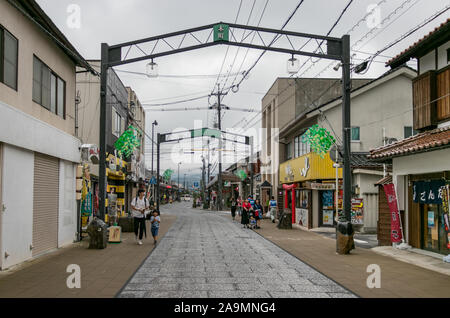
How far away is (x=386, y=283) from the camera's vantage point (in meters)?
9.02

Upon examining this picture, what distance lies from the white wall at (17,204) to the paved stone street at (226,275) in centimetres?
312

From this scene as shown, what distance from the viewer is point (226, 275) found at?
Result: 31.5ft

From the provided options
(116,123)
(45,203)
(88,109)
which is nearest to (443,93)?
(45,203)

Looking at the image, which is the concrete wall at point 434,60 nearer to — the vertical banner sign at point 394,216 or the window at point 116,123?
the vertical banner sign at point 394,216

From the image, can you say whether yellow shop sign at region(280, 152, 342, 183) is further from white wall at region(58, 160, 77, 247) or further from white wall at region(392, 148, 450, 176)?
white wall at region(58, 160, 77, 247)

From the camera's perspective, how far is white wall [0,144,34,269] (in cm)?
1026

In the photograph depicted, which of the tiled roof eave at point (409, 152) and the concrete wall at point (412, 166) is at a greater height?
the tiled roof eave at point (409, 152)

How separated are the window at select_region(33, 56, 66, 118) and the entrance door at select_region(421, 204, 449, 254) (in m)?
12.1

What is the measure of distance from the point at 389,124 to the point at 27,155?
19054mm

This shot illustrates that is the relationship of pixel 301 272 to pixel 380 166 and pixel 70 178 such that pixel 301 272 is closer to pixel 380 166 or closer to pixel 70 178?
pixel 70 178

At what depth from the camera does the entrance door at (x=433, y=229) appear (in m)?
12.6

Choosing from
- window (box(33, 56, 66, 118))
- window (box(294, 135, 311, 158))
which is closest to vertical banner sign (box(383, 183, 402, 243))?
window (box(33, 56, 66, 118))

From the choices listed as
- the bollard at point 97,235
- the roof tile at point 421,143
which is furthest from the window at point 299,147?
the bollard at point 97,235

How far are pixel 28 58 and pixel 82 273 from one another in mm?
6083
